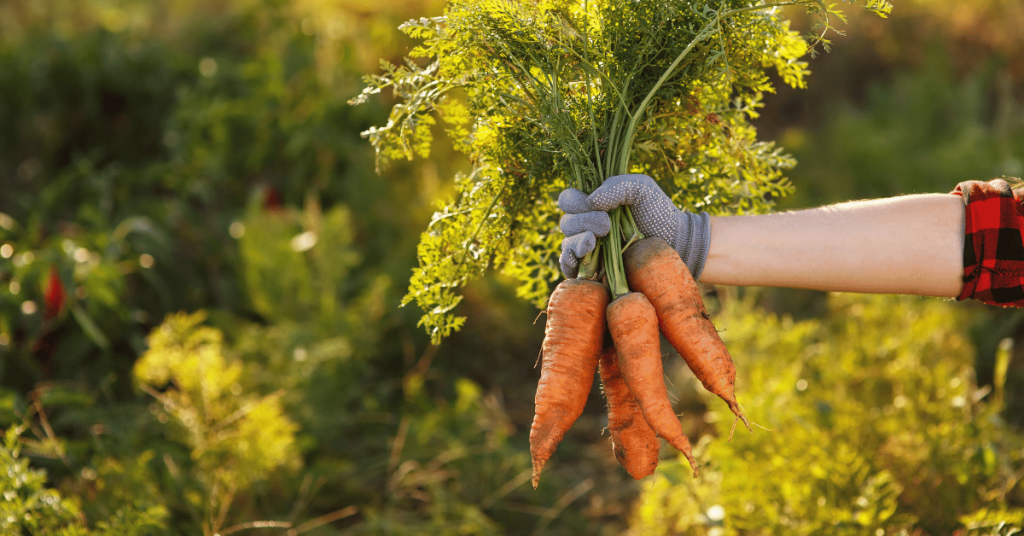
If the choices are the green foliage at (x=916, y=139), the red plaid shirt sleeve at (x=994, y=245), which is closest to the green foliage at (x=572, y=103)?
the red plaid shirt sleeve at (x=994, y=245)

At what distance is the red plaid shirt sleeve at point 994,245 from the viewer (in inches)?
55.3

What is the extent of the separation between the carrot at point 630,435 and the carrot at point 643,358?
0.25ft

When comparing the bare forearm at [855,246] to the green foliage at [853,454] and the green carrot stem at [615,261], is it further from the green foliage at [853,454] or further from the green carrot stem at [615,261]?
the green foliage at [853,454]

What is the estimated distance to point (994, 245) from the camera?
1.40 meters

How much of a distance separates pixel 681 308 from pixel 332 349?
5.26 ft

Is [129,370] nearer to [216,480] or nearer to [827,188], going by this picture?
[216,480]

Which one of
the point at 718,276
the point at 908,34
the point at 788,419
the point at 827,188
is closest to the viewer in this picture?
the point at 718,276

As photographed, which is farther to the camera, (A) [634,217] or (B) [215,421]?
(B) [215,421]

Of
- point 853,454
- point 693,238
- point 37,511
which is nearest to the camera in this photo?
point 693,238

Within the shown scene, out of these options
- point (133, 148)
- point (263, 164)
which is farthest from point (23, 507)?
point (133, 148)

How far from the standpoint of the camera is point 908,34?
607 centimetres

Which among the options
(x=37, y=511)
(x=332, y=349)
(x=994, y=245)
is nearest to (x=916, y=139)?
(x=994, y=245)

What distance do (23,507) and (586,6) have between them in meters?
1.75

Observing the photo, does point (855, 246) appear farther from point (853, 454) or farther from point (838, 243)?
point (853, 454)
